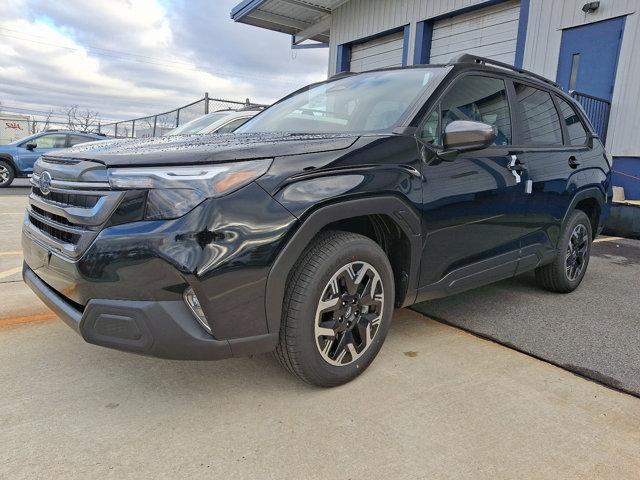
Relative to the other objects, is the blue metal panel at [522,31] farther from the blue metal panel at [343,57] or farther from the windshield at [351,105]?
the windshield at [351,105]

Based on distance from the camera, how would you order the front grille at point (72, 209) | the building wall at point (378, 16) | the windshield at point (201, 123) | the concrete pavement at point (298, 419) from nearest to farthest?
1. the concrete pavement at point (298, 419)
2. the front grille at point (72, 209)
3. the windshield at point (201, 123)
4. the building wall at point (378, 16)

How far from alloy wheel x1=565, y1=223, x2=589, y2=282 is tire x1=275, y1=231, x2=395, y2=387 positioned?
2.37m

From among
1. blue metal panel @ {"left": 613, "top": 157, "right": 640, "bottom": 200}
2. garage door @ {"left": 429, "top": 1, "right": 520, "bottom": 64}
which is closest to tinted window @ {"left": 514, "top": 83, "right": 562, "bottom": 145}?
blue metal panel @ {"left": 613, "top": 157, "right": 640, "bottom": 200}

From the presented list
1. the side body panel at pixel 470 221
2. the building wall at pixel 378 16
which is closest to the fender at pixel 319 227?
the side body panel at pixel 470 221

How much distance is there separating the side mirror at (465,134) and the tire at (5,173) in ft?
42.6

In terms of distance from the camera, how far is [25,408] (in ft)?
7.33

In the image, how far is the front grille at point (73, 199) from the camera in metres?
2.10

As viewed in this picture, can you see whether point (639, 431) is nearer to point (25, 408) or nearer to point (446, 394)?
point (446, 394)

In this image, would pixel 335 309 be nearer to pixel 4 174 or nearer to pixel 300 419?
pixel 300 419

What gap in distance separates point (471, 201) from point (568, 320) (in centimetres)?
143

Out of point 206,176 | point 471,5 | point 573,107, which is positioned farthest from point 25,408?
point 471,5

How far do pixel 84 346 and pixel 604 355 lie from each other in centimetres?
313

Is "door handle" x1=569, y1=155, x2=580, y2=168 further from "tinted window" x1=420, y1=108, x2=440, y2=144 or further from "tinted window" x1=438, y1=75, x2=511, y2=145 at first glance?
"tinted window" x1=420, y1=108, x2=440, y2=144

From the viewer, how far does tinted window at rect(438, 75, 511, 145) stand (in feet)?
9.84
